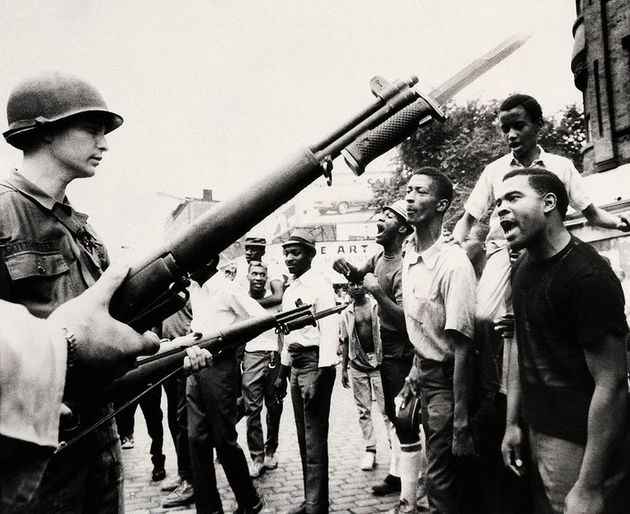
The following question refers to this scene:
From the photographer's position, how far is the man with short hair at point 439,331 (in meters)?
3.38

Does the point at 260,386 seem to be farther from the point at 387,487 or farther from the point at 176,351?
the point at 176,351

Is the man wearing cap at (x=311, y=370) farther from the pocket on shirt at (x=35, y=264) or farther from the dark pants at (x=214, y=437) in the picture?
the pocket on shirt at (x=35, y=264)

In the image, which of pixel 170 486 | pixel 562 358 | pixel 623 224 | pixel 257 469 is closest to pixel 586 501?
pixel 562 358

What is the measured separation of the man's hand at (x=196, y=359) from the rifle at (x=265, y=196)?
5.88ft

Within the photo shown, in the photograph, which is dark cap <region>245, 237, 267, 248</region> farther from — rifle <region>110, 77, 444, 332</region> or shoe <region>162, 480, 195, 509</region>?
rifle <region>110, 77, 444, 332</region>

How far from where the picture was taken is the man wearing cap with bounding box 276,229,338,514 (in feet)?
15.5

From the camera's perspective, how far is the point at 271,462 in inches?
270

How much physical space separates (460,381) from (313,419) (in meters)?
1.87

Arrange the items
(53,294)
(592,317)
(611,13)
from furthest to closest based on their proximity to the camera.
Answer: (611,13), (592,317), (53,294)

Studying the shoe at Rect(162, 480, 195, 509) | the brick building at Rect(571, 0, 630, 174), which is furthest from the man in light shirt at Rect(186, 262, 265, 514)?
the brick building at Rect(571, 0, 630, 174)

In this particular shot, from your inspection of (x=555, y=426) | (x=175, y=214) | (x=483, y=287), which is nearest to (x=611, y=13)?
(x=483, y=287)

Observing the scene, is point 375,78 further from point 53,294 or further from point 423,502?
point 423,502

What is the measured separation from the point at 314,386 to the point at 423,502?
1666mm

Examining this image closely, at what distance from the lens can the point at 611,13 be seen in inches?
703
